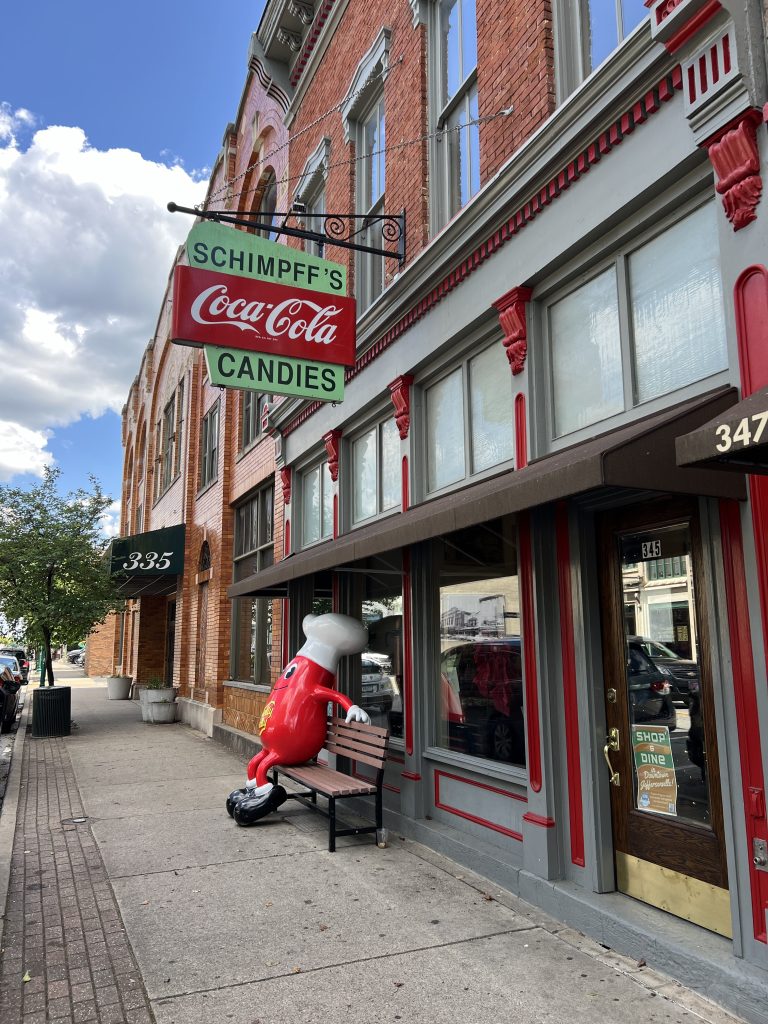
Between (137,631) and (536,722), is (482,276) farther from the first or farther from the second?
(137,631)

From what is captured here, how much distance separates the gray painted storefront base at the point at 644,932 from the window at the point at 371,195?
6.54 metres

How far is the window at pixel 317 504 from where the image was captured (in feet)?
33.9

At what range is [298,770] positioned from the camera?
24.6 ft

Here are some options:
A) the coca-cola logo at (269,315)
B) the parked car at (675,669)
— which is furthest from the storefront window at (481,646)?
the coca-cola logo at (269,315)

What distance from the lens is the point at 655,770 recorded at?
4629mm

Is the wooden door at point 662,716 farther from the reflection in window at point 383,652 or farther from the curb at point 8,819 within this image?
the curb at point 8,819

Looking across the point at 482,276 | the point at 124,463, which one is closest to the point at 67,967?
the point at 482,276

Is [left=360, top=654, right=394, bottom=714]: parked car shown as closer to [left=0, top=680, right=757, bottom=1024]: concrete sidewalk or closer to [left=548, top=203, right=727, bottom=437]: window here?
[left=0, top=680, right=757, bottom=1024]: concrete sidewalk

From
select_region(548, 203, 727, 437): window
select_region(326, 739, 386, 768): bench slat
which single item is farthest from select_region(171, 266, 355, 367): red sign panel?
select_region(326, 739, 386, 768): bench slat

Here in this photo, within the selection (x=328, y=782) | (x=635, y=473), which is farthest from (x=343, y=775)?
(x=635, y=473)

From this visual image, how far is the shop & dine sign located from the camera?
742 centimetres

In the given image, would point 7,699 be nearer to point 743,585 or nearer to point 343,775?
point 343,775

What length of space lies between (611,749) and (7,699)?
1448 centimetres

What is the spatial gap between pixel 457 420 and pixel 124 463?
31586 mm
